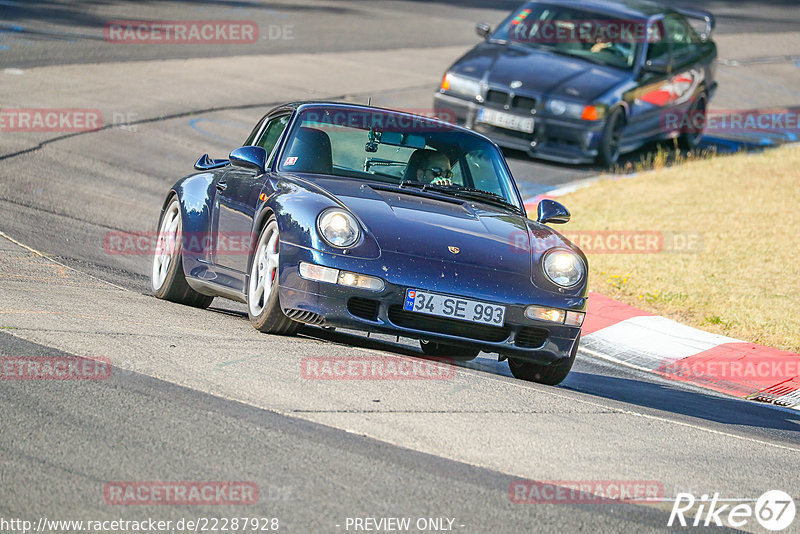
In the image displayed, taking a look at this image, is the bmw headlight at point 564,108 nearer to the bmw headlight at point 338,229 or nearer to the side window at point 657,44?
the side window at point 657,44

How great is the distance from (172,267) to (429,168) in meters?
1.85

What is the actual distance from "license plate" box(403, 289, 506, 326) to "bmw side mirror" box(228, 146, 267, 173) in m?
1.63

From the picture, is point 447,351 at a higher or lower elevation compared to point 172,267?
lower

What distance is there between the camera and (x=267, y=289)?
6801 mm

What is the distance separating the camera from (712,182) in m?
15.1

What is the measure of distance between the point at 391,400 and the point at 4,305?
2.30m

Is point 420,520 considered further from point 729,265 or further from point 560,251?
point 729,265

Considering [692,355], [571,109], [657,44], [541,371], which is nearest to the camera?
[541,371]

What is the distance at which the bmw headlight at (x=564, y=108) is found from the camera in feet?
49.2

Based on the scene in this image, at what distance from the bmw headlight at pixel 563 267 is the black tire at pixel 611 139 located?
864 centimetres

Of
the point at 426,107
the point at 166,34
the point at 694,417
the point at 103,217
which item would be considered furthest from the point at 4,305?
the point at 166,34

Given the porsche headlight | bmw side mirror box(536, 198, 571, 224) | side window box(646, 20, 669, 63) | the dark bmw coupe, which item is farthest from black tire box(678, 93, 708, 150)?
bmw side mirror box(536, 198, 571, 224)

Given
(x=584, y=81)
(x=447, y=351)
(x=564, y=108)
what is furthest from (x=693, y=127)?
(x=447, y=351)

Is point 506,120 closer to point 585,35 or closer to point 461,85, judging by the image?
point 461,85
